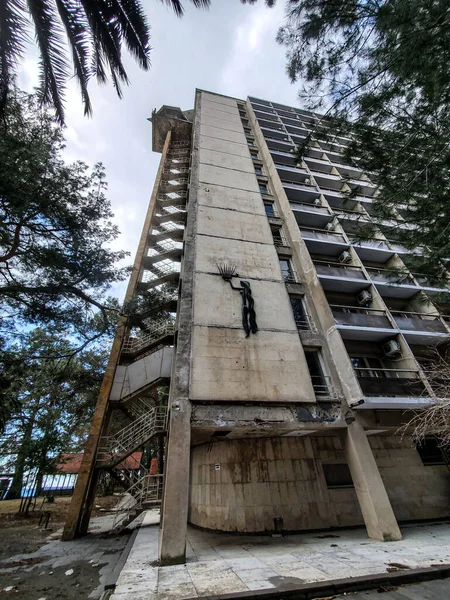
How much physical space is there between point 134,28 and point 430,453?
16760mm

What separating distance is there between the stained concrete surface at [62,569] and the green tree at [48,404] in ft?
20.3

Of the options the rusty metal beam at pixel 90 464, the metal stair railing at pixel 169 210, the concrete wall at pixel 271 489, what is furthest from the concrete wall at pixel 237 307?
the rusty metal beam at pixel 90 464

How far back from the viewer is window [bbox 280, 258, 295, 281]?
43.7 feet

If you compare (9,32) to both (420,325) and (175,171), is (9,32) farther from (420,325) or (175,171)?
(175,171)

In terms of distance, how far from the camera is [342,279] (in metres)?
12.2

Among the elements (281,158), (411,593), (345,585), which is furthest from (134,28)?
(281,158)

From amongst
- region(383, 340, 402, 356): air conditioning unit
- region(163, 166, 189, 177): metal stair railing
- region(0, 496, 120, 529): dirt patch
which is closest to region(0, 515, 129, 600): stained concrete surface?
region(0, 496, 120, 529): dirt patch

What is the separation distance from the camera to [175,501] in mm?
6453

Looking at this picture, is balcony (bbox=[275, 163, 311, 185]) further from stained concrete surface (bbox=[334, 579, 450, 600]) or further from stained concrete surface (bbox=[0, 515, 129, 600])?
stained concrete surface (bbox=[0, 515, 129, 600])

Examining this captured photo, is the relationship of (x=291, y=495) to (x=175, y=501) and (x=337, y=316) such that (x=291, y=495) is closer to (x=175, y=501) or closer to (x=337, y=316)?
(x=175, y=501)

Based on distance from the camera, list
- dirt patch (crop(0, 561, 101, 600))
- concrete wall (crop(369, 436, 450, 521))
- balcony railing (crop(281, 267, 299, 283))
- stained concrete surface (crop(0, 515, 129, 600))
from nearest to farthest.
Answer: dirt patch (crop(0, 561, 101, 600)) → stained concrete surface (crop(0, 515, 129, 600)) → concrete wall (crop(369, 436, 450, 521)) → balcony railing (crop(281, 267, 299, 283))

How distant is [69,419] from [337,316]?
58.3 ft

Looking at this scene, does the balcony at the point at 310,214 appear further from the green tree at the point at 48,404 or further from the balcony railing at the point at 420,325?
the green tree at the point at 48,404

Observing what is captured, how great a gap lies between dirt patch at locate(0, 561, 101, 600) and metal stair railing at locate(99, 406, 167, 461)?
4296 mm
